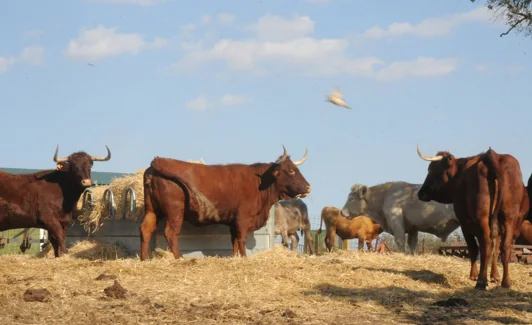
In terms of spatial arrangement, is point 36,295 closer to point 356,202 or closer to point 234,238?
point 234,238

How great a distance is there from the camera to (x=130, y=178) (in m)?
15.7

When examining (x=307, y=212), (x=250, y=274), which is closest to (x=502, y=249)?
(x=250, y=274)

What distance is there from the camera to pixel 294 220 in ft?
81.0

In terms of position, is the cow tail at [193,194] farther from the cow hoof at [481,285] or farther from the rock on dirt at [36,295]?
the cow hoof at [481,285]

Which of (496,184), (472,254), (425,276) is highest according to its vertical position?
(496,184)

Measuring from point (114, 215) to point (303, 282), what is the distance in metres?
5.73

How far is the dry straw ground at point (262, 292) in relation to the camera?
26.7ft

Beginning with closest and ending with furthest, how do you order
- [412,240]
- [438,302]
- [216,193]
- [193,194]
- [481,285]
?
[438,302], [481,285], [193,194], [216,193], [412,240]

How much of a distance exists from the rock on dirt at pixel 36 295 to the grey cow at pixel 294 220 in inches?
582

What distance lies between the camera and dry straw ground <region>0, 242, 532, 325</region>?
8.12m

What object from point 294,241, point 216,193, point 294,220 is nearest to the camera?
point 216,193

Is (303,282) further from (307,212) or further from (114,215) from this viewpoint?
(307,212)

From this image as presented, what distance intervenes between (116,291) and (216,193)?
553 centimetres

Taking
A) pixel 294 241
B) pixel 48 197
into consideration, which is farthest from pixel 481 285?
pixel 294 241
